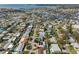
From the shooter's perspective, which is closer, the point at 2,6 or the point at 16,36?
the point at 16,36

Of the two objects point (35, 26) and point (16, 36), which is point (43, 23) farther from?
point (16, 36)

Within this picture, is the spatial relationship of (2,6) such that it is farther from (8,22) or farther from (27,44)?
(27,44)
